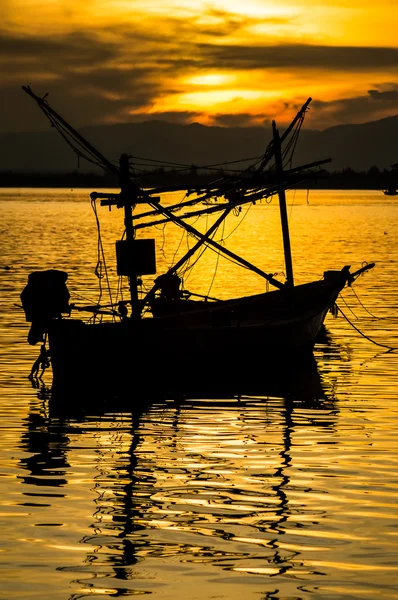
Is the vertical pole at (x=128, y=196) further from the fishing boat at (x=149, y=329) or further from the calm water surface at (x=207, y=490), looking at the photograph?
the calm water surface at (x=207, y=490)

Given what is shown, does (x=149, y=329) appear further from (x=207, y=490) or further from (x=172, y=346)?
(x=207, y=490)

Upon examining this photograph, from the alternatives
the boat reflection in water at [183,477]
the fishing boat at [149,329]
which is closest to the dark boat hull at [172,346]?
the fishing boat at [149,329]

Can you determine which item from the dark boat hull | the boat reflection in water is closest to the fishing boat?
the dark boat hull

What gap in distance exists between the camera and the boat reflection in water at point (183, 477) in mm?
11719

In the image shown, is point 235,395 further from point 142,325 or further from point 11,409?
point 11,409

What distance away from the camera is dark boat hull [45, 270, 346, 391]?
25.2m

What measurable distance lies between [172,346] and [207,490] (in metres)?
11.5

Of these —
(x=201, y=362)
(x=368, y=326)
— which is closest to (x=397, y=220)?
(x=368, y=326)

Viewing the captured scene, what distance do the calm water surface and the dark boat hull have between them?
585 mm

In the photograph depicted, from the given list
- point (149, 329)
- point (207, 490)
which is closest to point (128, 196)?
A: point (149, 329)

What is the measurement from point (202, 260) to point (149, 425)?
56445 millimetres

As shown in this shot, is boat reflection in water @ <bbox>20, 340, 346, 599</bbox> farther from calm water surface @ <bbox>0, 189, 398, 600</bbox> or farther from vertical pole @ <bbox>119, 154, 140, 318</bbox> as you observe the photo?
vertical pole @ <bbox>119, 154, 140, 318</bbox>

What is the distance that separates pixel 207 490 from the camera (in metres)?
14.9

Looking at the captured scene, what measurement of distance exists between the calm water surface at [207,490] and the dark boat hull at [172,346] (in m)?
0.58
